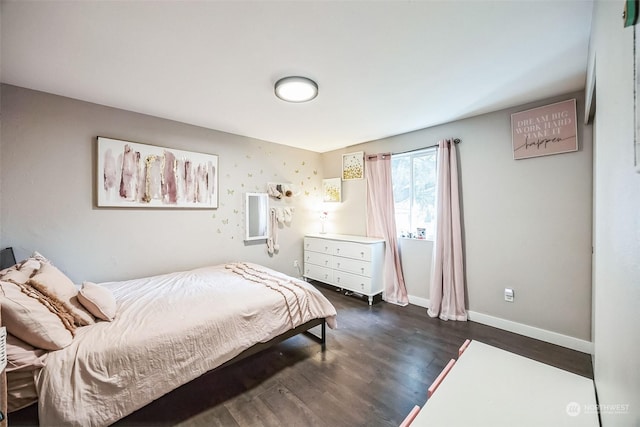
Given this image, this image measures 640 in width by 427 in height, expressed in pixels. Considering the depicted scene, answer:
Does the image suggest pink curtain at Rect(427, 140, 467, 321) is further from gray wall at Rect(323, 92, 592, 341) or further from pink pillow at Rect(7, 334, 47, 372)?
pink pillow at Rect(7, 334, 47, 372)

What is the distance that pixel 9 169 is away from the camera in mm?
2010

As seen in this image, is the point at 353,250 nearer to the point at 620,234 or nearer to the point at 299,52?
the point at 299,52

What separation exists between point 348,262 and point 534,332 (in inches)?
85.1

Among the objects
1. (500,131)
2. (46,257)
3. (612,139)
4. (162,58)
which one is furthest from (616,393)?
(46,257)

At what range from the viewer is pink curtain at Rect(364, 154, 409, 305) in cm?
340

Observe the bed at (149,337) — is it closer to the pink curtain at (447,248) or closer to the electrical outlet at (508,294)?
the pink curtain at (447,248)

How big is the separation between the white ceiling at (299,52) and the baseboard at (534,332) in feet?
7.72

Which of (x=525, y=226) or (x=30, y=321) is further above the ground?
(x=525, y=226)

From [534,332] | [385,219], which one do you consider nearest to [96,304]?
[385,219]

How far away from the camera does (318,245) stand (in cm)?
394

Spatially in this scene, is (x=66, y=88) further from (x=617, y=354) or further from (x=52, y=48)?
(x=617, y=354)

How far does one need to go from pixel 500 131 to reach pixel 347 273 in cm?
260

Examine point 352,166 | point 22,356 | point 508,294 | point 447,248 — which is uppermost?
point 352,166

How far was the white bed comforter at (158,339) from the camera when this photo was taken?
119cm
